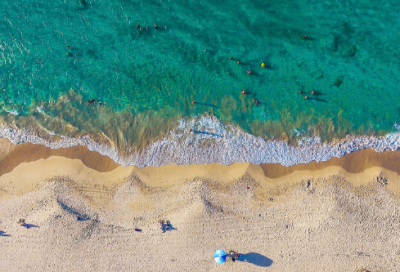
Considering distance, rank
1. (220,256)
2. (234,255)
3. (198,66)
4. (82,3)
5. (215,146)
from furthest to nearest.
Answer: (82,3)
(198,66)
(215,146)
(234,255)
(220,256)

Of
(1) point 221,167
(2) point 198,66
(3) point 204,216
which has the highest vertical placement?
(2) point 198,66

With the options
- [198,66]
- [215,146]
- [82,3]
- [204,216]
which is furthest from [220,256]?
[82,3]

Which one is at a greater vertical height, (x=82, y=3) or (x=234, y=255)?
(x=82, y=3)

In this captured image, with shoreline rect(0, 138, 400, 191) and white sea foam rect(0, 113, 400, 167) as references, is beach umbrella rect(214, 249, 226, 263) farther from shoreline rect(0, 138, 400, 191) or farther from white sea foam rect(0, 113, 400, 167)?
white sea foam rect(0, 113, 400, 167)

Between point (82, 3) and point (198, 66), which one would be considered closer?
point (198, 66)

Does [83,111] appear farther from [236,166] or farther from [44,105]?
[236,166]

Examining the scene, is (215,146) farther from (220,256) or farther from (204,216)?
(220,256)

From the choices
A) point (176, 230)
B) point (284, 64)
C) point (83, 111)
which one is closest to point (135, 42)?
point (83, 111)
